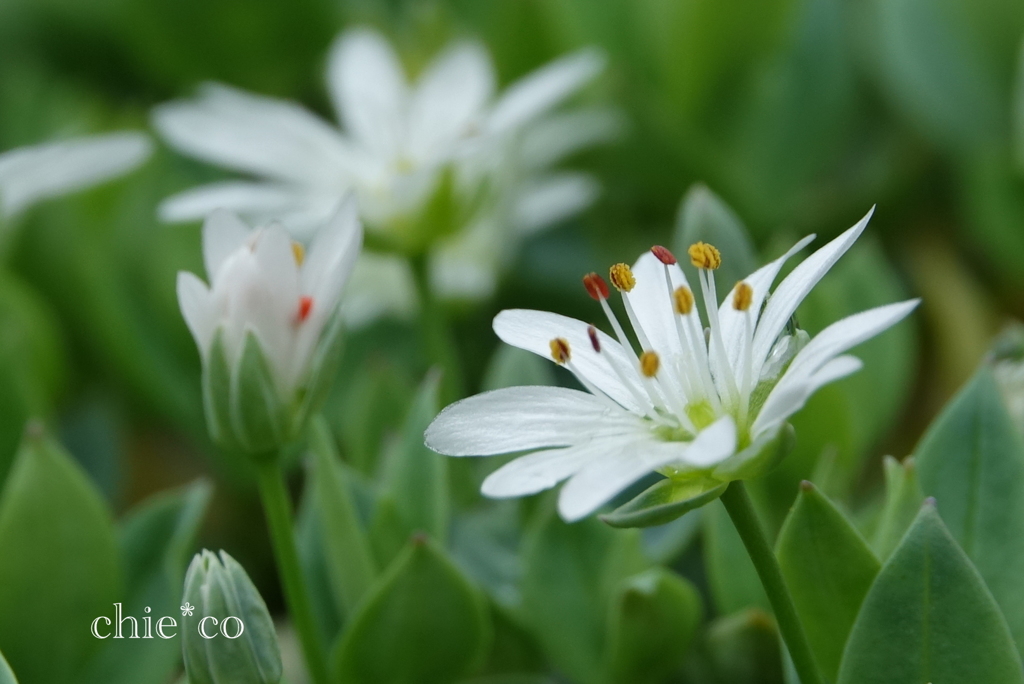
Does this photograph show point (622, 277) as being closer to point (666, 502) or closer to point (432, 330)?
point (666, 502)

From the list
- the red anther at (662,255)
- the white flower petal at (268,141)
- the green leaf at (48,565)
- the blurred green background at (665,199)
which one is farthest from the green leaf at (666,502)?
the white flower petal at (268,141)

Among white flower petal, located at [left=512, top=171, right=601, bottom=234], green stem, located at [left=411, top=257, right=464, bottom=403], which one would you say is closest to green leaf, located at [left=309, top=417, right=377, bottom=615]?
green stem, located at [left=411, top=257, right=464, bottom=403]

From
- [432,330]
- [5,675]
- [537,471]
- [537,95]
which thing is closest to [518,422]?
[537,471]

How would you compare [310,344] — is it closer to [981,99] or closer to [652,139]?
[652,139]

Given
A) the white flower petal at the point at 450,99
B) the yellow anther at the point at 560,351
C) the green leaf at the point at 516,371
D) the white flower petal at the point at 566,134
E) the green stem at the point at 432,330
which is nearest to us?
the yellow anther at the point at 560,351

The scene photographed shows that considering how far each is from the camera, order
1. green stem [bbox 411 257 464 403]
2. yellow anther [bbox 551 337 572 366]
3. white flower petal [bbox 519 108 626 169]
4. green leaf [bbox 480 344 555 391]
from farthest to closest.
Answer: white flower petal [bbox 519 108 626 169] → green stem [bbox 411 257 464 403] → green leaf [bbox 480 344 555 391] → yellow anther [bbox 551 337 572 366]

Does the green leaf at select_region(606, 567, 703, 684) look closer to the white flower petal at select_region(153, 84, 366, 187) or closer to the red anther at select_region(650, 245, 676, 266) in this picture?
the red anther at select_region(650, 245, 676, 266)

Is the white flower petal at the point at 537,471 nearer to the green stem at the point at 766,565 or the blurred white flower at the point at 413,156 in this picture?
the green stem at the point at 766,565
